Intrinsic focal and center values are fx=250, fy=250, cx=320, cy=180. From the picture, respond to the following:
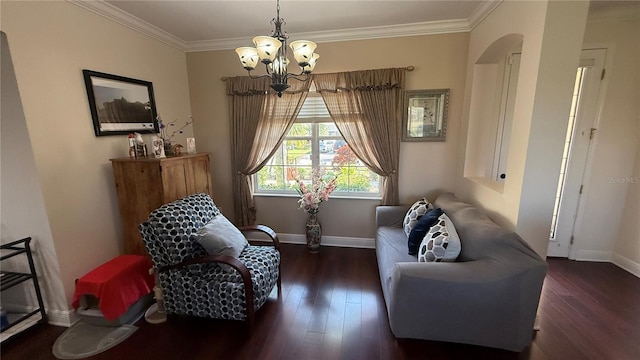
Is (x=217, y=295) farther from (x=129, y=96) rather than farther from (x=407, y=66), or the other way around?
(x=407, y=66)

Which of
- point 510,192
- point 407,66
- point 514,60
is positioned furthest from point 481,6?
point 510,192

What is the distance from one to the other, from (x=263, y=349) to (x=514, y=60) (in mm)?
3388

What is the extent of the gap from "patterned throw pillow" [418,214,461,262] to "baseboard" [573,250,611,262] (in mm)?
2190

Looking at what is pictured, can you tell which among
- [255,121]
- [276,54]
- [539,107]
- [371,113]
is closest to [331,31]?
[371,113]

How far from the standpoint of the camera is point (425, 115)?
294 cm

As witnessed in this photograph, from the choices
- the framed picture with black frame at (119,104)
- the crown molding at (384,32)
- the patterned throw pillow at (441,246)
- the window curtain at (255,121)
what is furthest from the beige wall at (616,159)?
the framed picture with black frame at (119,104)

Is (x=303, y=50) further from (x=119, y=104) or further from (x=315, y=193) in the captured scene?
(x=119, y=104)

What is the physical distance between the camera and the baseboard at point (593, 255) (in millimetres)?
2840

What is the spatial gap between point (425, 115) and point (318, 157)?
140 centimetres

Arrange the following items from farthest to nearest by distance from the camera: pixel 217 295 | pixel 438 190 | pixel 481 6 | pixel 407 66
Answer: pixel 438 190 < pixel 407 66 < pixel 481 6 < pixel 217 295

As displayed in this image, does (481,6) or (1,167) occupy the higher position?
(481,6)

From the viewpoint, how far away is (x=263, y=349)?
179 cm

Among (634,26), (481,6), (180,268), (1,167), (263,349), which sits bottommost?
(263,349)

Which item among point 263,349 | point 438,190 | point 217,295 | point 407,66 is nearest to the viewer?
point 263,349
